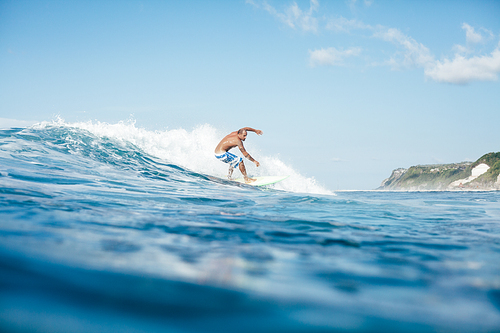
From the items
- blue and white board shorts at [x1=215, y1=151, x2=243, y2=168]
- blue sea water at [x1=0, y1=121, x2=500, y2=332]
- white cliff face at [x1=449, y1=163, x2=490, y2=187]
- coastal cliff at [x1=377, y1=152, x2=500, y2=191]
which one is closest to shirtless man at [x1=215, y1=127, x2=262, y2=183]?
blue and white board shorts at [x1=215, y1=151, x2=243, y2=168]

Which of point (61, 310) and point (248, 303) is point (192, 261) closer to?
point (248, 303)

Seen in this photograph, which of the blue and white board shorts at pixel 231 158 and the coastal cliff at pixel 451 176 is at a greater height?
the coastal cliff at pixel 451 176

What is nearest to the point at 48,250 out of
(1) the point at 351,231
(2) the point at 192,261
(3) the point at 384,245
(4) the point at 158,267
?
(4) the point at 158,267

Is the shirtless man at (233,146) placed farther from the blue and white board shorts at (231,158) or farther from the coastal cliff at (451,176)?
the coastal cliff at (451,176)

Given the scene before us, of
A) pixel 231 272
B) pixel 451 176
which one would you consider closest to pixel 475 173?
pixel 451 176

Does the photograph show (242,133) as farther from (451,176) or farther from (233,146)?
(451,176)

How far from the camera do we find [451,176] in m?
116

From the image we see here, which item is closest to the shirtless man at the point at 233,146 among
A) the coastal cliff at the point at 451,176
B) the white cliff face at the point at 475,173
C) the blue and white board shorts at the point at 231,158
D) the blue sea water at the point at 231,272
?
the blue and white board shorts at the point at 231,158

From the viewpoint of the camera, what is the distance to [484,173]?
299ft

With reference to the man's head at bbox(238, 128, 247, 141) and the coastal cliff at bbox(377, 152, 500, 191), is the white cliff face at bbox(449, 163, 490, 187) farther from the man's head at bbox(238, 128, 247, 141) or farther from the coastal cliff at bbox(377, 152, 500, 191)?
the man's head at bbox(238, 128, 247, 141)

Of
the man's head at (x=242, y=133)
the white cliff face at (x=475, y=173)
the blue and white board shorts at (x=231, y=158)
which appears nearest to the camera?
the man's head at (x=242, y=133)

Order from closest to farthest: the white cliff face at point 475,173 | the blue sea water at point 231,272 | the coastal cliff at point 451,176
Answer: the blue sea water at point 231,272 < the coastal cliff at point 451,176 < the white cliff face at point 475,173

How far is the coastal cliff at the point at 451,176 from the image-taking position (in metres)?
87.8

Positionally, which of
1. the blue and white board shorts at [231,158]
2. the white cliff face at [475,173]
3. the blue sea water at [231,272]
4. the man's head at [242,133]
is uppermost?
the white cliff face at [475,173]
